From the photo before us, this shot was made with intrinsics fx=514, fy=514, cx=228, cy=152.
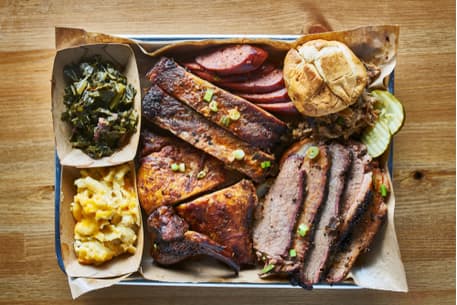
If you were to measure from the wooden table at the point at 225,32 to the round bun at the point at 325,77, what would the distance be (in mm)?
516

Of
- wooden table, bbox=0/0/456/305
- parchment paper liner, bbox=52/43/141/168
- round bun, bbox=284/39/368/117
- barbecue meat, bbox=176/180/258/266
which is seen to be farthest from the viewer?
wooden table, bbox=0/0/456/305

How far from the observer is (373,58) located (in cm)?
395

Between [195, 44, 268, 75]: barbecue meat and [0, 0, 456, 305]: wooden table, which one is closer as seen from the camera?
[195, 44, 268, 75]: barbecue meat

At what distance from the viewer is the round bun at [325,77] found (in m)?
3.65

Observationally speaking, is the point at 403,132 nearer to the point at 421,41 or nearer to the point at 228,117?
the point at 421,41

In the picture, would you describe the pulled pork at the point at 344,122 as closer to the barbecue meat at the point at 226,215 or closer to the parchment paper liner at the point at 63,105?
the barbecue meat at the point at 226,215

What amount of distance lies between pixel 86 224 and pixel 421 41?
3015 mm

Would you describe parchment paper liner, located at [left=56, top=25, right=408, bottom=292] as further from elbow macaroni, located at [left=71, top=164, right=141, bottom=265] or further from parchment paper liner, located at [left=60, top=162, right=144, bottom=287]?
elbow macaroni, located at [left=71, top=164, right=141, bottom=265]

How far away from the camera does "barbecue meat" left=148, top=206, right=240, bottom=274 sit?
377 centimetres

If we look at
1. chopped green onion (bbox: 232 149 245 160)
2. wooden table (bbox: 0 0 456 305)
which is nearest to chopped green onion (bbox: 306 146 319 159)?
chopped green onion (bbox: 232 149 245 160)

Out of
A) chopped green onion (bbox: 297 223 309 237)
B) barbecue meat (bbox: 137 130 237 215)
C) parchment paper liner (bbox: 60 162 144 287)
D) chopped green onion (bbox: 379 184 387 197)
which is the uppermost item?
chopped green onion (bbox: 379 184 387 197)

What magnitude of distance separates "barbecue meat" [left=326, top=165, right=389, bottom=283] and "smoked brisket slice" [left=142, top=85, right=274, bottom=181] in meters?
0.90

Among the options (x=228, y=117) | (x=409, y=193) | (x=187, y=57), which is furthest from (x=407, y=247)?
(x=187, y=57)

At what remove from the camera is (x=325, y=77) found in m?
3.65
